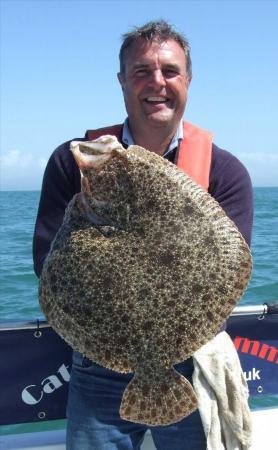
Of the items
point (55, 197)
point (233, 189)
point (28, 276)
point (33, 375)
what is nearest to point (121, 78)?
point (55, 197)

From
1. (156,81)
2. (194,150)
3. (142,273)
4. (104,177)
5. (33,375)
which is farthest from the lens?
(33,375)

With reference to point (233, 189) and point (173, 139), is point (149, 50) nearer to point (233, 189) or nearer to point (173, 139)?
point (173, 139)

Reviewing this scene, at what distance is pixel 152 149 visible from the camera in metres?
2.85

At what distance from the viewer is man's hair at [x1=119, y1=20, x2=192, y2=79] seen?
2.66 metres

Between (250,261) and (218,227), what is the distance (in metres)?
0.19

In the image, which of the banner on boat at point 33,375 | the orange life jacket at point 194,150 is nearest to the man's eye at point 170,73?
the orange life jacket at point 194,150

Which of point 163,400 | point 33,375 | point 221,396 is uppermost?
point 163,400

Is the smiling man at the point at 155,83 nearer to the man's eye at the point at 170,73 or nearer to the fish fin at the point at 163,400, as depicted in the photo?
the man's eye at the point at 170,73

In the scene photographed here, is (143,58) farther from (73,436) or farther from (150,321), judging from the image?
(73,436)

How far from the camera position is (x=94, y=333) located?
7.21ft

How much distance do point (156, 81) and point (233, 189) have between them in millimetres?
666

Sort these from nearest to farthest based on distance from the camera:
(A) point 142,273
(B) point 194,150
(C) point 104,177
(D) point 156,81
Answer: (A) point 142,273, (C) point 104,177, (D) point 156,81, (B) point 194,150

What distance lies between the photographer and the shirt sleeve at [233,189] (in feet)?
8.74

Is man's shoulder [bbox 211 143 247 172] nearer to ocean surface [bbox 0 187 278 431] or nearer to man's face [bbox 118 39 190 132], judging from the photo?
man's face [bbox 118 39 190 132]
